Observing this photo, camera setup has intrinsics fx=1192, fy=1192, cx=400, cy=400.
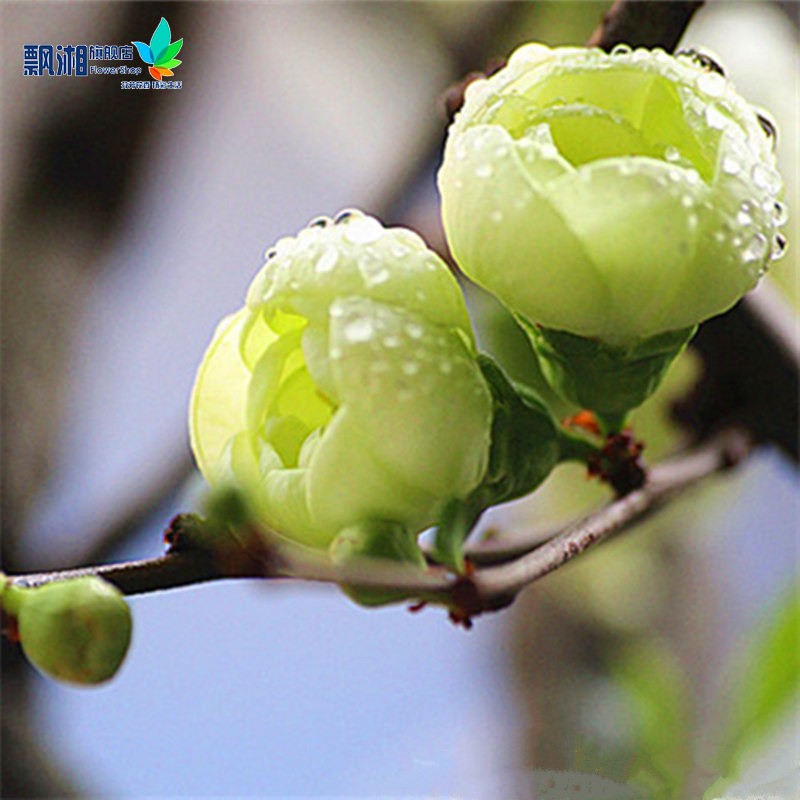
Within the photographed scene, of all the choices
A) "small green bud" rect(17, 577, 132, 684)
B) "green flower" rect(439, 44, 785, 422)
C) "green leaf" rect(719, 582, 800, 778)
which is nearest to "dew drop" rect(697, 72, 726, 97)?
"green flower" rect(439, 44, 785, 422)

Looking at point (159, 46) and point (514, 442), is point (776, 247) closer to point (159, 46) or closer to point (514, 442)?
point (514, 442)

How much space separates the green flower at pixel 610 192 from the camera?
0.19 m

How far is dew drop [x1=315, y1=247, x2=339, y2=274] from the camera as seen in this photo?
0.20 meters

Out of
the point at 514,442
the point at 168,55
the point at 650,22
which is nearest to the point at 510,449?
the point at 514,442

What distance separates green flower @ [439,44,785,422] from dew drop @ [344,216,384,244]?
0.01m

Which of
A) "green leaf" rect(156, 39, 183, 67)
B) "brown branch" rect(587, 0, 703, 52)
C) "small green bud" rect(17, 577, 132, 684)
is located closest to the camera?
"small green bud" rect(17, 577, 132, 684)

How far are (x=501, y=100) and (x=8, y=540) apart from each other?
485 mm

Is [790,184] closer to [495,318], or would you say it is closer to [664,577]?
[495,318]

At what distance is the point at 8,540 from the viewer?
0.62 m

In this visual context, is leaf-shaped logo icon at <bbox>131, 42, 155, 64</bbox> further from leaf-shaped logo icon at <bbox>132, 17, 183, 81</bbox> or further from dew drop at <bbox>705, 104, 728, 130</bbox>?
dew drop at <bbox>705, 104, 728, 130</bbox>

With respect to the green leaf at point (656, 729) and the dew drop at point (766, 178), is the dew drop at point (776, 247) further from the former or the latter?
the green leaf at point (656, 729)

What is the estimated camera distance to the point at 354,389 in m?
0.19

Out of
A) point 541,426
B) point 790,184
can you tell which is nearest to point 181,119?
point 790,184

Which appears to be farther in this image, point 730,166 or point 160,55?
point 160,55
